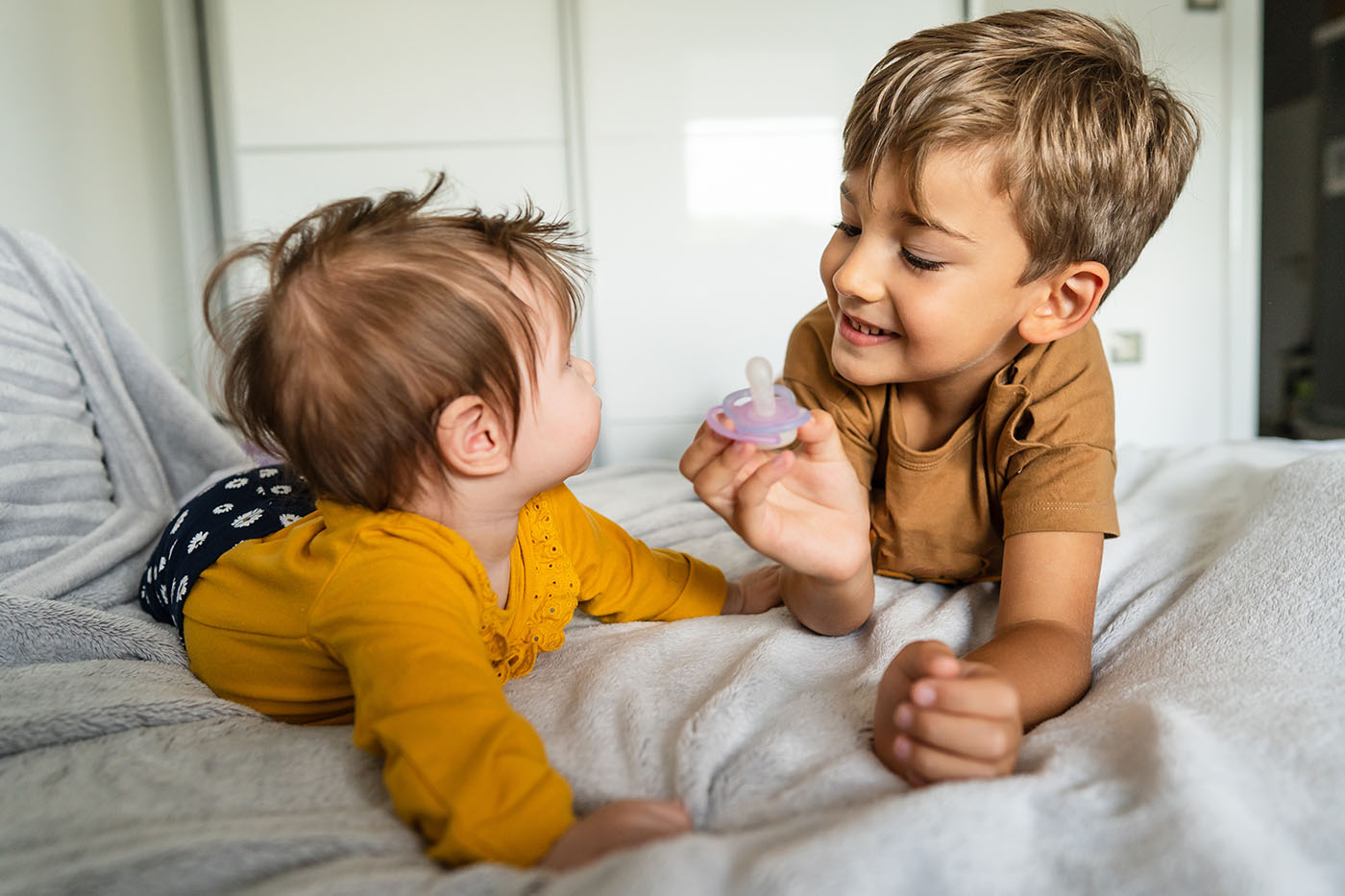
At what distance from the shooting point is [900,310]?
862mm

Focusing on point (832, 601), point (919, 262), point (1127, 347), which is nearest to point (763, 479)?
point (832, 601)

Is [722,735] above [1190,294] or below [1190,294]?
below

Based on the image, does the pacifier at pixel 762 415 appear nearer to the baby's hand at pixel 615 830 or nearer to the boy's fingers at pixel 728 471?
the boy's fingers at pixel 728 471

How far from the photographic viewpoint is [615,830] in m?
0.52

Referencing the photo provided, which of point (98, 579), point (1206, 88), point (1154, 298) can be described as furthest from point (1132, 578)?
point (1206, 88)

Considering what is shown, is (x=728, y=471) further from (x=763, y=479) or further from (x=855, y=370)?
(x=855, y=370)

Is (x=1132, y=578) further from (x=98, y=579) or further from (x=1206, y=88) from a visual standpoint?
(x=1206, y=88)

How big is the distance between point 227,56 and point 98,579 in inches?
67.3

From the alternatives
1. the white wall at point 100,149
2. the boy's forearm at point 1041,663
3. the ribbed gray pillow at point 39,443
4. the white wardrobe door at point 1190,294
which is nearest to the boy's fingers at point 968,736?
the boy's forearm at point 1041,663

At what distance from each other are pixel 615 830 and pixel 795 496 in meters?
0.35

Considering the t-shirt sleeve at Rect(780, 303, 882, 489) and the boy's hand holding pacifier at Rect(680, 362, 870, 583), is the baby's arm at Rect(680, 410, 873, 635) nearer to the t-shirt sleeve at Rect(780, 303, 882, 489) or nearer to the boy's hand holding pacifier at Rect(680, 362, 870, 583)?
the boy's hand holding pacifier at Rect(680, 362, 870, 583)

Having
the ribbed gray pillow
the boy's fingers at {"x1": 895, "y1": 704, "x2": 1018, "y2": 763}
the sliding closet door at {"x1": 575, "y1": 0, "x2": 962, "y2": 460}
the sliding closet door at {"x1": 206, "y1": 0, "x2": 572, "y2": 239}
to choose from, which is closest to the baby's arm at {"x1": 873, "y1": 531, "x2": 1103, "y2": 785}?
the boy's fingers at {"x1": 895, "y1": 704, "x2": 1018, "y2": 763}

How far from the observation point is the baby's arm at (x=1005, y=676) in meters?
0.57

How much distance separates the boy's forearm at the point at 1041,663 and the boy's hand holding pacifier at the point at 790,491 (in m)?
0.13
